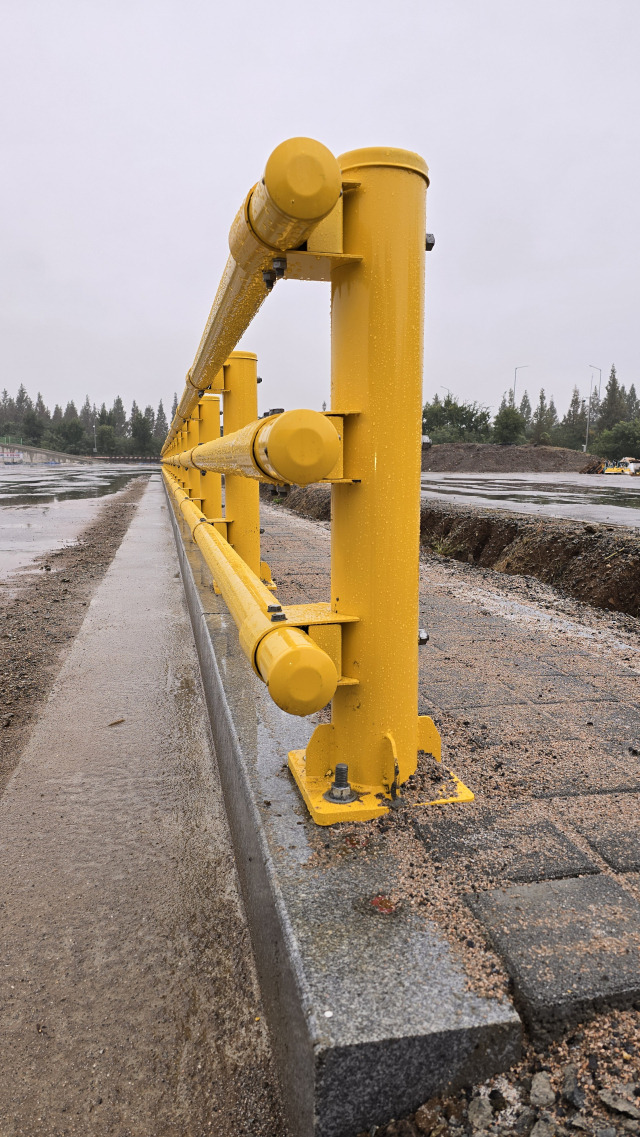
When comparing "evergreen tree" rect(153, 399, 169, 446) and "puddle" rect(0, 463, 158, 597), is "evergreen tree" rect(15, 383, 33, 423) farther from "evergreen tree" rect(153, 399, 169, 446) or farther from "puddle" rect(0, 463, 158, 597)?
"puddle" rect(0, 463, 158, 597)

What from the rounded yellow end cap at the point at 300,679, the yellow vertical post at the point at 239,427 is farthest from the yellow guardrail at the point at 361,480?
the yellow vertical post at the point at 239,427

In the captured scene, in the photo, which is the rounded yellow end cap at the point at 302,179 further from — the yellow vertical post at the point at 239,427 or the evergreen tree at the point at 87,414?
the evergreen tree at the point at 87,414

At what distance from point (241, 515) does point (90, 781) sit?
1999mm

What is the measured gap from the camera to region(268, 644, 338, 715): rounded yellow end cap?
1377 millimetres

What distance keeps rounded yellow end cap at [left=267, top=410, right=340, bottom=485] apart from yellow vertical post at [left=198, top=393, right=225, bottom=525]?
4.19m

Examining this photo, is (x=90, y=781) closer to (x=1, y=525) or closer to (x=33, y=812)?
(x=33, y=812)

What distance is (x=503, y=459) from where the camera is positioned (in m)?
46.4

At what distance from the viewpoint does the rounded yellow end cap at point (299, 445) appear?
52.9 inches

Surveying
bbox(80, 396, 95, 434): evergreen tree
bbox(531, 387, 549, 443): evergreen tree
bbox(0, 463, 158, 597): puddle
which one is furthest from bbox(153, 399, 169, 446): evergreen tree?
bbox(0, 463, 158, 597): puddle

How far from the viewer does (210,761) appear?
2805mm

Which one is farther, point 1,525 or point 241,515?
point 1,525

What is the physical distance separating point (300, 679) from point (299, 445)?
48cm

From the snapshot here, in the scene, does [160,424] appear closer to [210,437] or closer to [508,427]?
[508,427]

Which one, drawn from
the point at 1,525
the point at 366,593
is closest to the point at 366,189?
the point at 366,593
